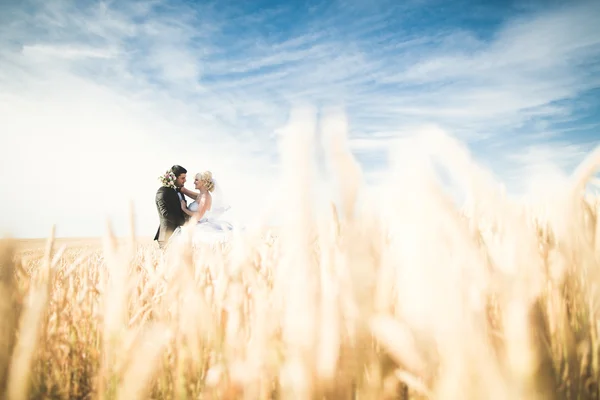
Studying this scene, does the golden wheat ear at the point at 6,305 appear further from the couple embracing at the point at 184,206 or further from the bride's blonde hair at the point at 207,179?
the bride's blonde hair at the point at 207,179

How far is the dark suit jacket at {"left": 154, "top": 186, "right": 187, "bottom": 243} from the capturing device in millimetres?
8961

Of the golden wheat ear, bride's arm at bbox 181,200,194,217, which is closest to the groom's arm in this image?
bride's arm at bbox 181,200,194,217

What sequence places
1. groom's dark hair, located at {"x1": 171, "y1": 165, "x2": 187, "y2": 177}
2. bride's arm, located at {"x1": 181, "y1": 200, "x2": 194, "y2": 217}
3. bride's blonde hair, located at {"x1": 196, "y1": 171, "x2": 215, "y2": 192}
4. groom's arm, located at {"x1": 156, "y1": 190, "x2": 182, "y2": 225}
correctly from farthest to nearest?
bride's blonde hair, located at {"x1": 196, "y1": 171, "x2": 215, "y2": 192}, groom's dark hair, located at {"x1": 171, "y1": 165, "x2": 187, "y2": 177}, bride's arm, located at {"x1": 181, "y1": 200, "x2": 194, "y2": 217}, groom's arm, located at {"x1": 156, "y1": 190, "x2": 182, "y2": 225}

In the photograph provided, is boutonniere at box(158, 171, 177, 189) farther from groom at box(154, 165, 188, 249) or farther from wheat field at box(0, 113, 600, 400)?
wheat field at box(0, 113, 600, 400)

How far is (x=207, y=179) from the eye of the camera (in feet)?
35.2

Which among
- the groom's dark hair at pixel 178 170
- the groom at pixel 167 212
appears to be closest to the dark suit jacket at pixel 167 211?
the groom at pixel 167 212

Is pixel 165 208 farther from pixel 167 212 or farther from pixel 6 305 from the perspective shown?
pixel 6 305

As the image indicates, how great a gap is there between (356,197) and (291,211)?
105 millimetres

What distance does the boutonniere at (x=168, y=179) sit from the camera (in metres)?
9.55

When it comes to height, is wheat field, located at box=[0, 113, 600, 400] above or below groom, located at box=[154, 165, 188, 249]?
below

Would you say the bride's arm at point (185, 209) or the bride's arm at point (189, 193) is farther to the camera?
the bride's arm at point (189, 193)

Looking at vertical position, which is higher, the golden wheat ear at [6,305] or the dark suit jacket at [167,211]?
the dark suit jacket at [167,211]

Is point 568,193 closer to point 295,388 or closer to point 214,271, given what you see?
point 295,388

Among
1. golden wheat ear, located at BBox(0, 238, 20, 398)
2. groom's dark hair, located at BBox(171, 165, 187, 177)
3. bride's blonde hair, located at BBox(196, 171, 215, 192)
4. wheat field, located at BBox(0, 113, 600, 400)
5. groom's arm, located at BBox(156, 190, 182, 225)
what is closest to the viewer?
wheat field, located at BBox(0, 113, 600, 400)
